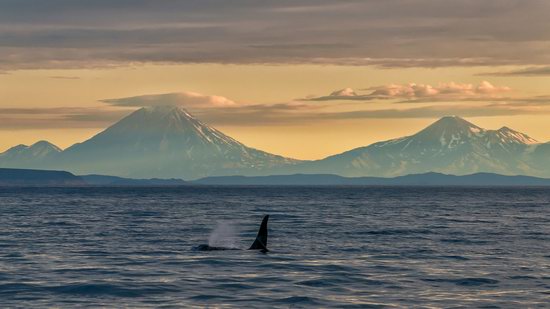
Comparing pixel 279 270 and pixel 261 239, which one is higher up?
pixel 261 239

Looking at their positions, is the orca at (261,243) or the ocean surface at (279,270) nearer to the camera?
the ocean surface at (279,270)

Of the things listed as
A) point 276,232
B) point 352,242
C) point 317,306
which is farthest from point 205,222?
point 317,306

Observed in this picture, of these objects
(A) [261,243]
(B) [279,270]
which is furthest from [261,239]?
(B) [279,270]

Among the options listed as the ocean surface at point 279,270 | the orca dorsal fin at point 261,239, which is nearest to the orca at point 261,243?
the orca dorsal fin at point 261,239

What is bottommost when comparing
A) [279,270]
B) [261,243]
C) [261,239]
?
[279,270]

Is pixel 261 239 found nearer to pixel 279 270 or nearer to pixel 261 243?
pixel 261 243

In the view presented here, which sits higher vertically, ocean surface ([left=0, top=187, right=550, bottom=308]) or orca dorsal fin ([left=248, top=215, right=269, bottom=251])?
orca dorsal fin ([left=248, top=215, right=269, bottom=251])

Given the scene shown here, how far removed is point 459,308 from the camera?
3881 cm

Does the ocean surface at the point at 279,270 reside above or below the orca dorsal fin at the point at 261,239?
below

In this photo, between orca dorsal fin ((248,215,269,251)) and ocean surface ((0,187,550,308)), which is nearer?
ocean surface ((0,187,550,308))

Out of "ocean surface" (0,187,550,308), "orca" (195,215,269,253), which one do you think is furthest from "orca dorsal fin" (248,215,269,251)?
"ocean surface" (0,187,550,308)

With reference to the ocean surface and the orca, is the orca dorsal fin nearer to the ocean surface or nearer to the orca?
the orca

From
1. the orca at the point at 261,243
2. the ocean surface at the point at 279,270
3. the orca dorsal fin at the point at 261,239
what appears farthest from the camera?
the orca dorsal fin at the point at 261,239

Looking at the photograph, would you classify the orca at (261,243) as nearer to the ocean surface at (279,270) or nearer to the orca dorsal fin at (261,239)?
the orca dorsal fin at (261,239)
